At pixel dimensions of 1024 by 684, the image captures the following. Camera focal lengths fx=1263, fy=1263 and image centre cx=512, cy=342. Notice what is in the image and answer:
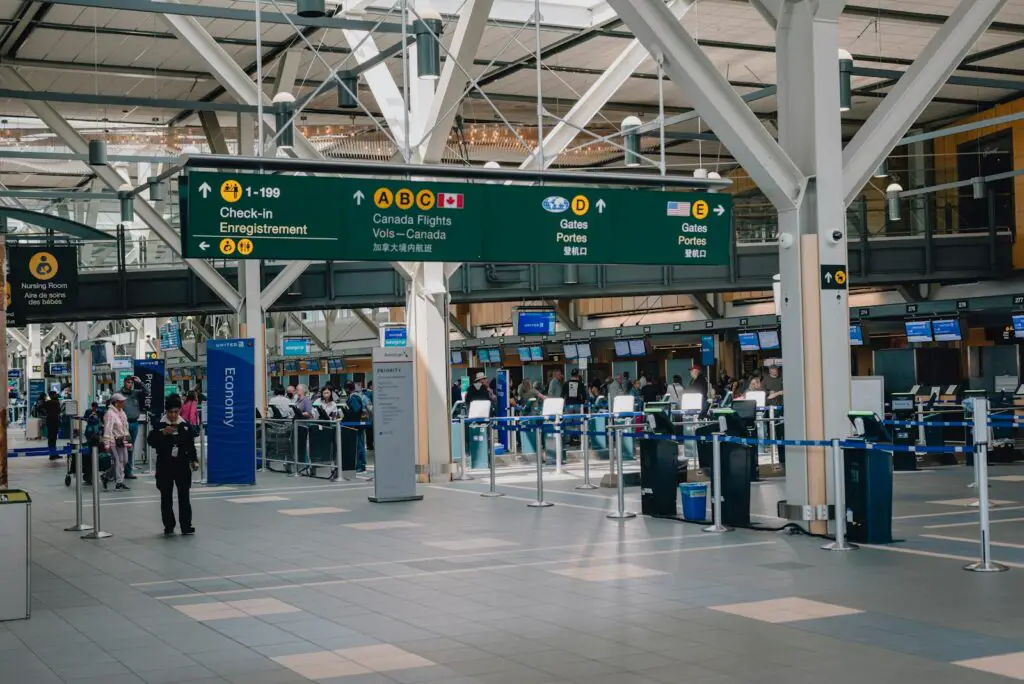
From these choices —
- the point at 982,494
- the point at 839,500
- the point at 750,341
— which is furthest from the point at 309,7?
the point at 750,341

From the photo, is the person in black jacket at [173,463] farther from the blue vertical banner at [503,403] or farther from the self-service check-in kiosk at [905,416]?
the blue vertical banner at [503,403]

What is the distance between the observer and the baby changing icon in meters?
25.9

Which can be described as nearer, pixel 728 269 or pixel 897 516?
pixel 897 516

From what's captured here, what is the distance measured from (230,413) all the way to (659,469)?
977cm

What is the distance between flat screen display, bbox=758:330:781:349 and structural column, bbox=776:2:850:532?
19.7 metres

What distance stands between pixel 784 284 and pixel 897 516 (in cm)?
350

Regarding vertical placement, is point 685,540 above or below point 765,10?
below

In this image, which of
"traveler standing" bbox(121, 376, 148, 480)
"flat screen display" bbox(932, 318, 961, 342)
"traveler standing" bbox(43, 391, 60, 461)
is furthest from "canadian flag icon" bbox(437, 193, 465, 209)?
"traveler standing" bbox(43, 391, 60, 461)

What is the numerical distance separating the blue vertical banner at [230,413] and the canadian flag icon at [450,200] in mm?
9750

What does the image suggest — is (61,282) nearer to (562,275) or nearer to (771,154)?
(562,275)

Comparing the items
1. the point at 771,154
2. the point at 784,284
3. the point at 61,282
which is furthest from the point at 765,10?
the point at 61,282

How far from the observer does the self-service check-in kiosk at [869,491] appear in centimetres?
1262

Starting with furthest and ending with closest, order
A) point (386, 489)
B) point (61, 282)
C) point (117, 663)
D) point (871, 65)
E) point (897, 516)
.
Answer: point (871, 65), point (61, 282), point (386, 489), point (897, 516), point (117, 663)

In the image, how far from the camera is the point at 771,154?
1349 centimetres
